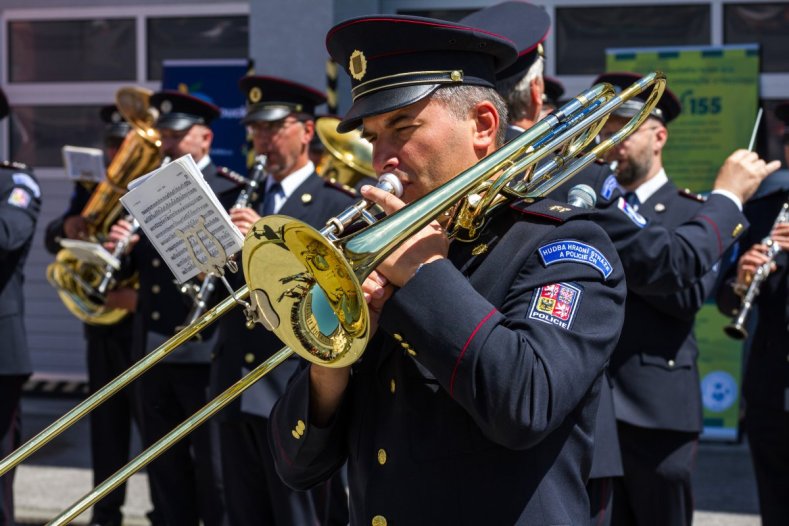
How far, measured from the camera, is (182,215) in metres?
2.71

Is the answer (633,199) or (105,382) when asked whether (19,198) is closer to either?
(105,382)

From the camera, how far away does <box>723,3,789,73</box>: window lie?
7.84 m

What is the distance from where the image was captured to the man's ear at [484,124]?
2.32 meters

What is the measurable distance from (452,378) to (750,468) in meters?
5.81

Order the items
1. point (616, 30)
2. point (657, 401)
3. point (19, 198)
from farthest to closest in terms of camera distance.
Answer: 1. point (616, 30)
2. point (19, 198)
3. point (657, 401)

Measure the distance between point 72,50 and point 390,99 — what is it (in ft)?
25.7

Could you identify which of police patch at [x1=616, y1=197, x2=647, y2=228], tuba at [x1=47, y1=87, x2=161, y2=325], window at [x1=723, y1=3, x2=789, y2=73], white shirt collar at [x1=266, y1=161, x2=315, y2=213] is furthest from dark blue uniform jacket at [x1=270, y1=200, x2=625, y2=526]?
window at [x1=723, y1=3, x2=789, y2=73]

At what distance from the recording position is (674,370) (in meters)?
Result: 4.44

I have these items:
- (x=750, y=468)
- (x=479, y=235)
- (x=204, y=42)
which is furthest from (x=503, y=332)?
(x=204, y=42)

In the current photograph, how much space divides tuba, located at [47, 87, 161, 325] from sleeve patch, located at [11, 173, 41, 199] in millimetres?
393

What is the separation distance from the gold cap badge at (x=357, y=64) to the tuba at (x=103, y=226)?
12.3ft

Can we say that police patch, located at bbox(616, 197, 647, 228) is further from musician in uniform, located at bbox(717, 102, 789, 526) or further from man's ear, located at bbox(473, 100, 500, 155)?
man's ear, located at bbox(473, 100, 500, 155)

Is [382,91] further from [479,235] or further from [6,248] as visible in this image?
[6,248]

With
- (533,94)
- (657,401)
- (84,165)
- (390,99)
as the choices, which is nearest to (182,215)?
(390,99)
